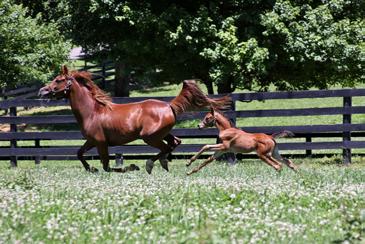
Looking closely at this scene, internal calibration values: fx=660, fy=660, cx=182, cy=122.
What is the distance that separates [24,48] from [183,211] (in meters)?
18.3

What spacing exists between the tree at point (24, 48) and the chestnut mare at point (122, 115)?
11087 mm

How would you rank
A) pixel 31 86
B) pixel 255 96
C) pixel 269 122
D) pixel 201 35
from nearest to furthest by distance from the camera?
pixel 255 96
pixel 201 35
pixel 269 122
pixel 31 86

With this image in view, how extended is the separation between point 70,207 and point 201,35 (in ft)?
39.8

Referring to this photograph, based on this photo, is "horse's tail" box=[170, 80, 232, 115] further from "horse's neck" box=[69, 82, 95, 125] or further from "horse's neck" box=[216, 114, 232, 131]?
"horse's neck" box=[69, 82, 95, 125]

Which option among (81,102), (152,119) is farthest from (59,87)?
(152,119)

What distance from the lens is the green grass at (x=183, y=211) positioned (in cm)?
538

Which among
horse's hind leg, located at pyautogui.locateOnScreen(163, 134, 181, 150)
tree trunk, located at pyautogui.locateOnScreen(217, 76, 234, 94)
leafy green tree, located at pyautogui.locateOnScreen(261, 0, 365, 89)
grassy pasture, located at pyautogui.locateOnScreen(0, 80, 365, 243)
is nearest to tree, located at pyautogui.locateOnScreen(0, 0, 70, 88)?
tree trunk, located at pyautogui.locateOnScreen(217, 76, 234, 94)

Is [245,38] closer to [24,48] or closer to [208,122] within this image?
[208,122]

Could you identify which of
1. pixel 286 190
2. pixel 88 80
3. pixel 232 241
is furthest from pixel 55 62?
pixel 232 241

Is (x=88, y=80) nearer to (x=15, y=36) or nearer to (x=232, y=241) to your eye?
(x=232, y=241)

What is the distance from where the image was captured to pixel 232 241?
5.06 m

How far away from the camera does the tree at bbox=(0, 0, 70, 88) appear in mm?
22781

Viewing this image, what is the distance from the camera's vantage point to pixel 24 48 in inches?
923

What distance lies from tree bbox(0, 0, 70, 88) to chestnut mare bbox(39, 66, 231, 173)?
36.4 feet
